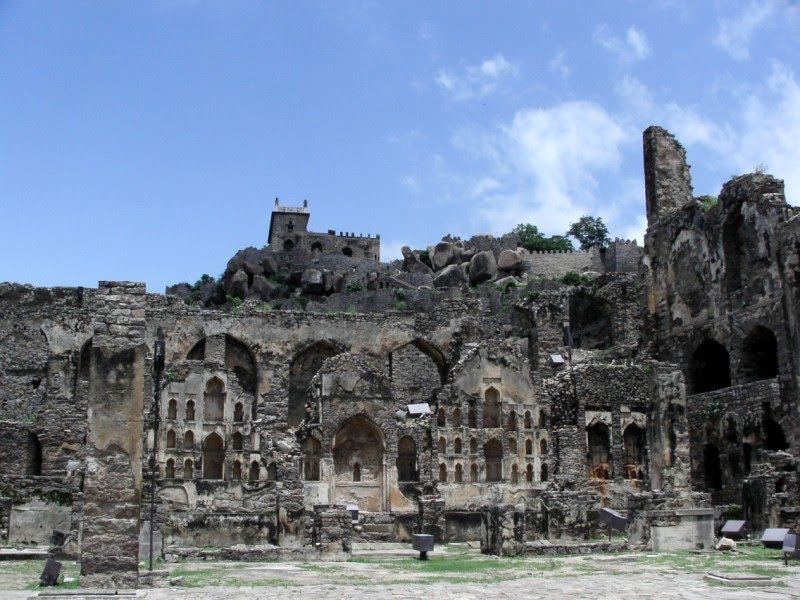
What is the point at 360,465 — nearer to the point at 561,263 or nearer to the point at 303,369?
the point at 303,369

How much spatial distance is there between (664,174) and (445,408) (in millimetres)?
18856

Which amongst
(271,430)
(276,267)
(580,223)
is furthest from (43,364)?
(580,223)

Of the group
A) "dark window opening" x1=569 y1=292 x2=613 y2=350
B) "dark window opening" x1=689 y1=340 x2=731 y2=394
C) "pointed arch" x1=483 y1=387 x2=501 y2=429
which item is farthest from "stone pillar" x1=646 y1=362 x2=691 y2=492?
"dark window opening" x1=569 y1=292 x2=613 y2=350

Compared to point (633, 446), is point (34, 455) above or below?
below

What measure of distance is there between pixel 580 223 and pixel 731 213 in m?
61.2

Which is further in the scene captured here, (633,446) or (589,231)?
(589,231)

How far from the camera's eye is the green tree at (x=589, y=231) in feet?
330

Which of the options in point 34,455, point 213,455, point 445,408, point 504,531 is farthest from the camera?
point 34,455

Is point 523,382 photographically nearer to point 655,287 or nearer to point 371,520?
point 371,520

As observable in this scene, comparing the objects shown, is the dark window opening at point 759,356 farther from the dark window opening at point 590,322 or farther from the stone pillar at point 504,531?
the stone pillar at point 504,531

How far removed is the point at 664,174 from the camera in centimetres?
4691

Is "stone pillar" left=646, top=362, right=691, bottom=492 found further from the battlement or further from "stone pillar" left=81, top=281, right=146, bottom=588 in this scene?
the battlement

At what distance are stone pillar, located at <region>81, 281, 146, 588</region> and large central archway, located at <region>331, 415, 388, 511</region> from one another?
16469mm

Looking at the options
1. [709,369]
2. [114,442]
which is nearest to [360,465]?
[114,442]
